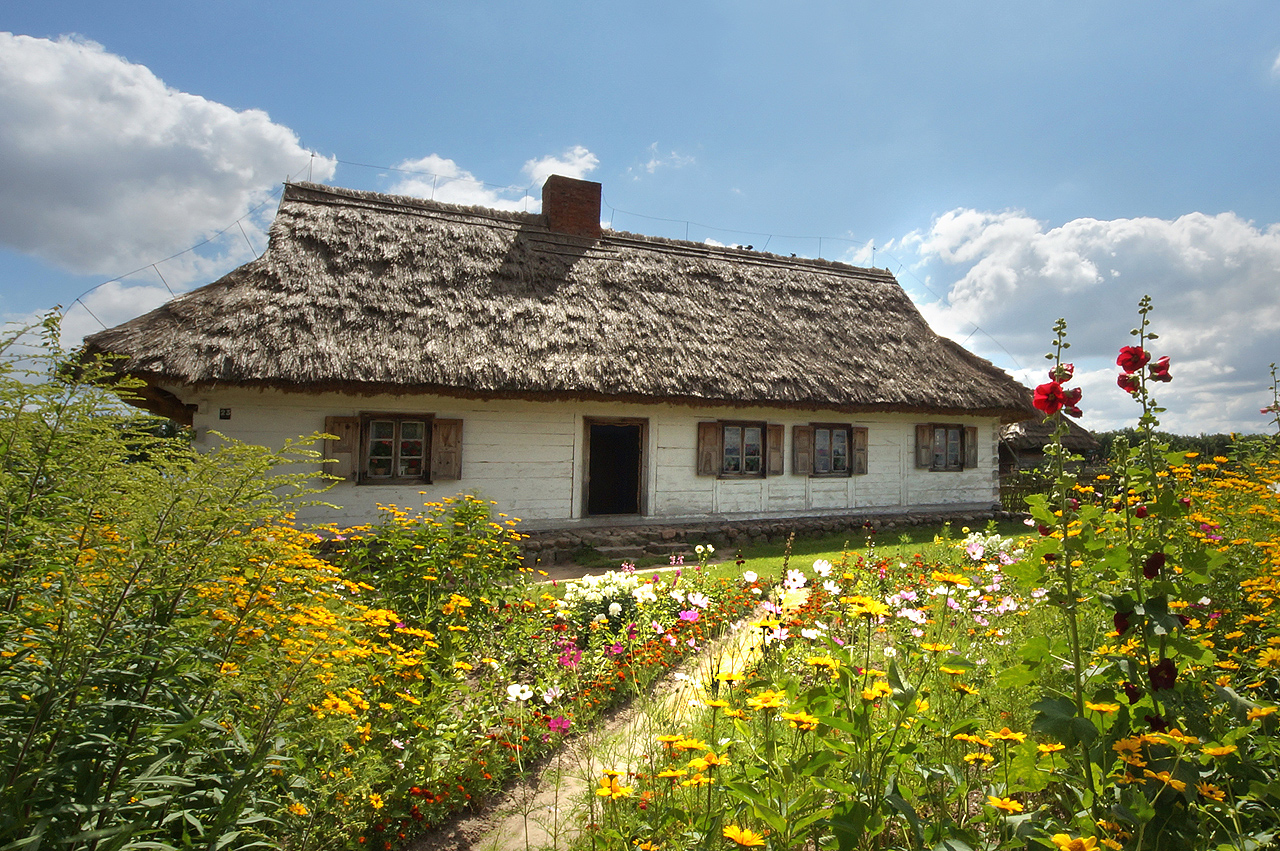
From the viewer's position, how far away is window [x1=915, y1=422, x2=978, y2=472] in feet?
40.5

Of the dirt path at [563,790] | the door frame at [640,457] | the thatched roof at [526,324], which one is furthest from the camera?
the door frame at [640,457]

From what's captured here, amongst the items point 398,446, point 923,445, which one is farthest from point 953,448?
point 398,446

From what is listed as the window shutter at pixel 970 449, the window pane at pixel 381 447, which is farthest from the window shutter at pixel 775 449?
the window pane at pixel 381 447

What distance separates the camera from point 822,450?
11.5 m

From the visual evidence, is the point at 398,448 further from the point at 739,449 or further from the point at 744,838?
the point at 744,838

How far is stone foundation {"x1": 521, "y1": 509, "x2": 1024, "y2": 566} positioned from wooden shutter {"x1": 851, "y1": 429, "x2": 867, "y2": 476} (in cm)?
80

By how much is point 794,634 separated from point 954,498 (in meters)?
10.3

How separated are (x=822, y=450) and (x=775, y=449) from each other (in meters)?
1.09

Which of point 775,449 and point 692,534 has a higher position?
point 775,449

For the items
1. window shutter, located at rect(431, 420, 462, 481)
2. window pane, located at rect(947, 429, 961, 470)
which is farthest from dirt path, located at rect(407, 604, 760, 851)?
window pane, located at rect(947, 429, 961, 470)

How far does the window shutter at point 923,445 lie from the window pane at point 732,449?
3885 mm

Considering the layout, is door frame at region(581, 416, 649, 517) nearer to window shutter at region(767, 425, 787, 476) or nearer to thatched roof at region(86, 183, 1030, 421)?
thatched roof at region(86, 183, 1030, 421)

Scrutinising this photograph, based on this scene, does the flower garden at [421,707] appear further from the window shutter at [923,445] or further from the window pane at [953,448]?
the window pane at [953,448]

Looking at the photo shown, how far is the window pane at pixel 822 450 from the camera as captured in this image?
11.4 meters
